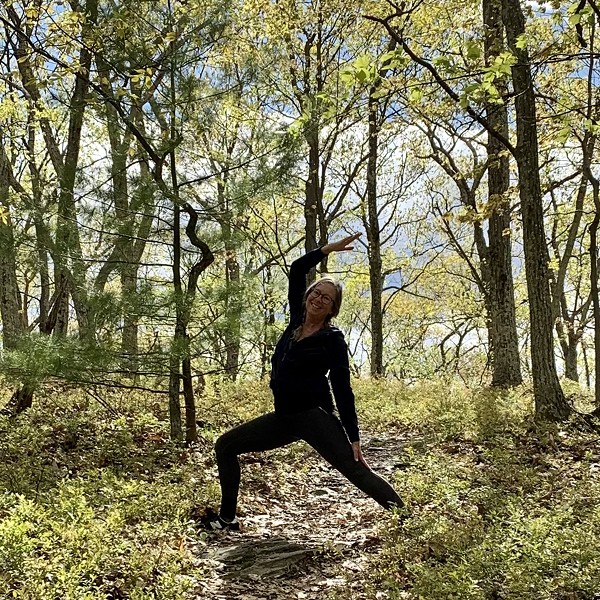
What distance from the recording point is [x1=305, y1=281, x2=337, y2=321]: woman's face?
4.99 meters

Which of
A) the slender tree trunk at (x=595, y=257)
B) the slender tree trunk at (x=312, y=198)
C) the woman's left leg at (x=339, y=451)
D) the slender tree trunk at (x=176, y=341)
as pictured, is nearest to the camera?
the woman's left leg at (x=339, y=451)

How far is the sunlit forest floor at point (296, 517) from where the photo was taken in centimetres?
376

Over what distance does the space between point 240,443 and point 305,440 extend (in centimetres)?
61

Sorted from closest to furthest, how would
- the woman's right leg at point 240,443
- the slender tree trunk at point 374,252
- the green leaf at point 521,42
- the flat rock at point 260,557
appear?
the flat rock at point 260,557 < the woman's right leg at point 240,443 < the green leaf at point 521,42 < the slender tree trunk at point 374,252

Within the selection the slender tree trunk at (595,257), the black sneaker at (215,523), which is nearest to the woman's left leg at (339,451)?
the black sneaker at (215,523)

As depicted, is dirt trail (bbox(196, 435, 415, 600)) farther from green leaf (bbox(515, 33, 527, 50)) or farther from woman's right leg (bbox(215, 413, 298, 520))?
green leaf (bbox(515, 33, 527, 50))

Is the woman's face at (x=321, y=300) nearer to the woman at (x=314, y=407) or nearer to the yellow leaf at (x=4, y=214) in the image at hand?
the woman at (x=314, y=407)

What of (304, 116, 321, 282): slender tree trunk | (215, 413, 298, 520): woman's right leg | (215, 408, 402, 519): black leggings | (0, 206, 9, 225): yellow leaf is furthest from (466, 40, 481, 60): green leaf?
(304, 116, 321, 282): slender tree trunk

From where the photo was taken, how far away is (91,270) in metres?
7.59

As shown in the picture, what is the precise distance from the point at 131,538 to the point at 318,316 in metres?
2.34

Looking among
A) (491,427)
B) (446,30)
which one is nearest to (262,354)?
(491,427)

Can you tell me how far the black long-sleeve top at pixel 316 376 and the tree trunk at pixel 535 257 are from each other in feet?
13.7

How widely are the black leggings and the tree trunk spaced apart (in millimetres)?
4058

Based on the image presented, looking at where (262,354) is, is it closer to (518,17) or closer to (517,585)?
(518,17)
